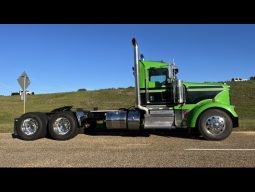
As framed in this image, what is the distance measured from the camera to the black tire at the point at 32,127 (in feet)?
45.0

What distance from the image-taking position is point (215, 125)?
1254cm

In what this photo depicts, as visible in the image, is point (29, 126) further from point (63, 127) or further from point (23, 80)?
point (23, 80)

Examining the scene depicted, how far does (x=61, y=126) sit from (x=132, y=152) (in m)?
4.41

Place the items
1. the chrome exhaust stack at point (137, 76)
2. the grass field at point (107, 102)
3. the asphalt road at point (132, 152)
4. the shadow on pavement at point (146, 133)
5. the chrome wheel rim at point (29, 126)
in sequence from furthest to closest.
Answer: the grass field at point (107, 102) → the shadow on pavement at point (146, 133) → the chrome wheel rim at point (29, 126) → the chrome exhaust stack at point (137, 76) → the asphalt road at point (132, 152)

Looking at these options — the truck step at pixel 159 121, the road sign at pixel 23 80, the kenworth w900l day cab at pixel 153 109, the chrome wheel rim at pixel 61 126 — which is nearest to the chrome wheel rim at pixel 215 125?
the kenworth w900l day cab at pixel 153 109

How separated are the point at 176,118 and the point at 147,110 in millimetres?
1008

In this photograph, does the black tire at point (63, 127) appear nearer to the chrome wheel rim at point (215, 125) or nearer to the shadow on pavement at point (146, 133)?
the shadow on pavement at point (146, 133)

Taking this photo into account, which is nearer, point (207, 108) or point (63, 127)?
point (207, 108)

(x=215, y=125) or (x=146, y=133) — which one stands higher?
(x=215, y=125)

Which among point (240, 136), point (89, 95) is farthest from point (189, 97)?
point (89, 95)

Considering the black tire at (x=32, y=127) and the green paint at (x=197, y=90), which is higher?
the green paint at (x=197, y=90)

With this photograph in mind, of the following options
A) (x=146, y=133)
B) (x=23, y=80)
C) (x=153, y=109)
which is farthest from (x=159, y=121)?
(x=23, y=80)
